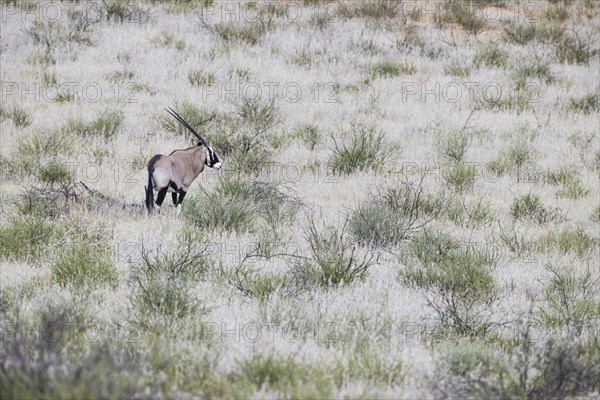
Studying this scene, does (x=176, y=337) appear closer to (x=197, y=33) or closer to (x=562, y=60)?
(x=197, y=33)

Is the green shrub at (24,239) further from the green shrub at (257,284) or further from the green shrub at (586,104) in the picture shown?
the green shrub at (586,104)

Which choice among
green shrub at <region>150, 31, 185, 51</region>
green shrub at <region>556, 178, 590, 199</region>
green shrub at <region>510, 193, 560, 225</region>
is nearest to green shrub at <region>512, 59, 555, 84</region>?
green shrub at <region>556, 178, 590, 199</region>

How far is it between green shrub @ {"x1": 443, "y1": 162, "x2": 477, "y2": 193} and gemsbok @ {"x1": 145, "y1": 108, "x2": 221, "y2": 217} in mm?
3656

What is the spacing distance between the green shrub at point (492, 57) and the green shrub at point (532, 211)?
23.7 ft

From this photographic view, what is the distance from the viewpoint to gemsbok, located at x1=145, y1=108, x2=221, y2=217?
23.9 ft

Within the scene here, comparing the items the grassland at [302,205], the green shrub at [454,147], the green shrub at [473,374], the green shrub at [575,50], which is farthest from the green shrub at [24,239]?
the green shrub at [575,50]

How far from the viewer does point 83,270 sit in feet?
18.8

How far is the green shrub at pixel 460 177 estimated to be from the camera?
9.98 meters

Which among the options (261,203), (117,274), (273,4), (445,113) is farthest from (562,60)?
(117,274)

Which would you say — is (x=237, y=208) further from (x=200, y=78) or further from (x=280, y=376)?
(x=200, y=78)

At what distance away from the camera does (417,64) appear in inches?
610

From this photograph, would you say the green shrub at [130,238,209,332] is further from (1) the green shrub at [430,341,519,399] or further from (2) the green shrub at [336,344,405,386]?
(1) the green shrub at [430,341,519,399]

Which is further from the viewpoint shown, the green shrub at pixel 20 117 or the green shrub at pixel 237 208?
the green shrub at pixel 20 117

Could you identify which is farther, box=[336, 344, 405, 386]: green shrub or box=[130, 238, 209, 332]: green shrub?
box=[130, 238, 209, 332]: green shrub
